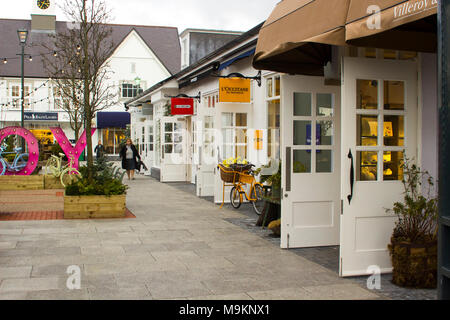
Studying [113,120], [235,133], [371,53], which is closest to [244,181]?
[235,133]

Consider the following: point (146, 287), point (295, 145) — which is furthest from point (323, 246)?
point (146, 287)

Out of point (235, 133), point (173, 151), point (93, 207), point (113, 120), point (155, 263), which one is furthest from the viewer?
point (113, 120)

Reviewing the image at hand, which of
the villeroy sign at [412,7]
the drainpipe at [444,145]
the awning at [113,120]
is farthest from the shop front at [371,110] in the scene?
the awning at [113,120]

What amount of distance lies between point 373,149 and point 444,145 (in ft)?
11.2

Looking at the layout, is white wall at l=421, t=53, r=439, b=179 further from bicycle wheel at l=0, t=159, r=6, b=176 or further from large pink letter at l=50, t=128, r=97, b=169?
bicycle wheel at l=0, t=159, r=6, b=176

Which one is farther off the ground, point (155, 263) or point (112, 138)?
point (112, 138)

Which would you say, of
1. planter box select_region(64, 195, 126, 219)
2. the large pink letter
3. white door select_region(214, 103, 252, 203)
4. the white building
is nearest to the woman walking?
the large pink letter

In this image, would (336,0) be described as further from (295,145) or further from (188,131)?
(188,131)

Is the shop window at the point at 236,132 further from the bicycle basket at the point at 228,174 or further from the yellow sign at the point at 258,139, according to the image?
the bicycle basket at the point at 228,174

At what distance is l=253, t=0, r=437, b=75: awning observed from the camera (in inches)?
189

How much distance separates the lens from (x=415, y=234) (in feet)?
19.0

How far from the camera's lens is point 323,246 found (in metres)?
7.76

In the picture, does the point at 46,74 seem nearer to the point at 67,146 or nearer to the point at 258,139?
the point at 67,146

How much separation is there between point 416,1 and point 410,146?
2.11 meters
